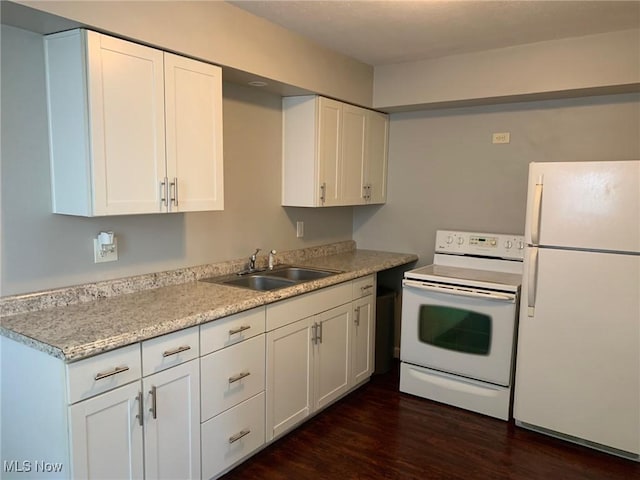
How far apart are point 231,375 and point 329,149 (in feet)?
5.76

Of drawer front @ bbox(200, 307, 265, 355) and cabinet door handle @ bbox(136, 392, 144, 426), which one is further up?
drawer front @ bbox(200, 307, 265, 355)

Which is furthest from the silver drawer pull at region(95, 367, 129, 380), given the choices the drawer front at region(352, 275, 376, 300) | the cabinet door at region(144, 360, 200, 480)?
the drawer front at region(352, 275, 376, 300)

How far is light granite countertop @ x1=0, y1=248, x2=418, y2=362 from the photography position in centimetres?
167

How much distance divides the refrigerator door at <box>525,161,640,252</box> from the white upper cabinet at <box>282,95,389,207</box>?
4.37ft

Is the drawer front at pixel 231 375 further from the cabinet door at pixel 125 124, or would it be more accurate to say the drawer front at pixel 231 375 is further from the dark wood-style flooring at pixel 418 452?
the cabinet door at pixel 125 124

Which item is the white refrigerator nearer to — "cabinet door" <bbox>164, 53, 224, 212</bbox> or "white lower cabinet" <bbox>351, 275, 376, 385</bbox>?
"white lower cabinet" <bbox>351, 275, 376, 385</bbox>

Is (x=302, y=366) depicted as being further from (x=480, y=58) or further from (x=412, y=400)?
(x=480, y=58)

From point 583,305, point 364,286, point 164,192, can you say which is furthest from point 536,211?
point 164,192

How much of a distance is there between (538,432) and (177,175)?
2.59 m

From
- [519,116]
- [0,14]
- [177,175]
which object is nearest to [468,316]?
[519,116]

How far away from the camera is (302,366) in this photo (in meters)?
2.74

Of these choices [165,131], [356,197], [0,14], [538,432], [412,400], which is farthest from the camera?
[356,197]

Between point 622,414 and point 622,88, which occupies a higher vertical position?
point 622,88

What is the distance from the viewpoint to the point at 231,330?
222cm
